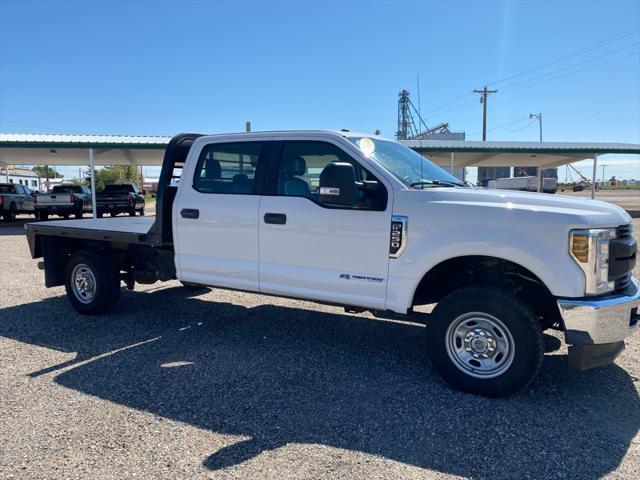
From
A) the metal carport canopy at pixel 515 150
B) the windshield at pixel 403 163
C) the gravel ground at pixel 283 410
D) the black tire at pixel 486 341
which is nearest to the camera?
the gravel ground at pixel 283 410

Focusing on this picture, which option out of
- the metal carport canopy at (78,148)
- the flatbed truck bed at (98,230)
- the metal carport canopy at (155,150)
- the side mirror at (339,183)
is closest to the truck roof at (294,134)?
the side mirror at (339,183)

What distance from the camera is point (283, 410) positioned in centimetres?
369

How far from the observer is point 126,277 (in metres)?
6.53

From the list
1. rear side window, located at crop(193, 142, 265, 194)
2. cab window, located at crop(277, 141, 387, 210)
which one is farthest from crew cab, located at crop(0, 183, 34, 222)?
cab window, located at crop(277, 141, 387, 210)

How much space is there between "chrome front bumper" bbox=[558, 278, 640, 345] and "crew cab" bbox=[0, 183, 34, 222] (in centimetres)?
2555

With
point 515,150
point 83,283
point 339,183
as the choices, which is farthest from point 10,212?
point 339,183

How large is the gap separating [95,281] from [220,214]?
7.45 ft

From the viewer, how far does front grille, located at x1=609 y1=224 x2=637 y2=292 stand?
12.1ft

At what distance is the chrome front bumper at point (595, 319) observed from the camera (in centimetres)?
350

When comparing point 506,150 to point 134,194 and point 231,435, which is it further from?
point 231,435

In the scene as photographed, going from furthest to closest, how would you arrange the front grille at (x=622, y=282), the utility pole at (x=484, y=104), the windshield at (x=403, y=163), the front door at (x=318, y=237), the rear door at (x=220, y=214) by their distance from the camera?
the utility pole at (x=484, y=104) → the rear door at (x=220, y=214) → the windshield at (x=403, y=163) → the front door at (x=318, y=237) → the front grille at (x=622, y=282)

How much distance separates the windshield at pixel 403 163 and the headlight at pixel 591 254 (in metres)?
1.30

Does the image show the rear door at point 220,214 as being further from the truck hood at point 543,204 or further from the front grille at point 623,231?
the front grille at point 623,231

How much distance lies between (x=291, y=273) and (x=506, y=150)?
22416 mm
